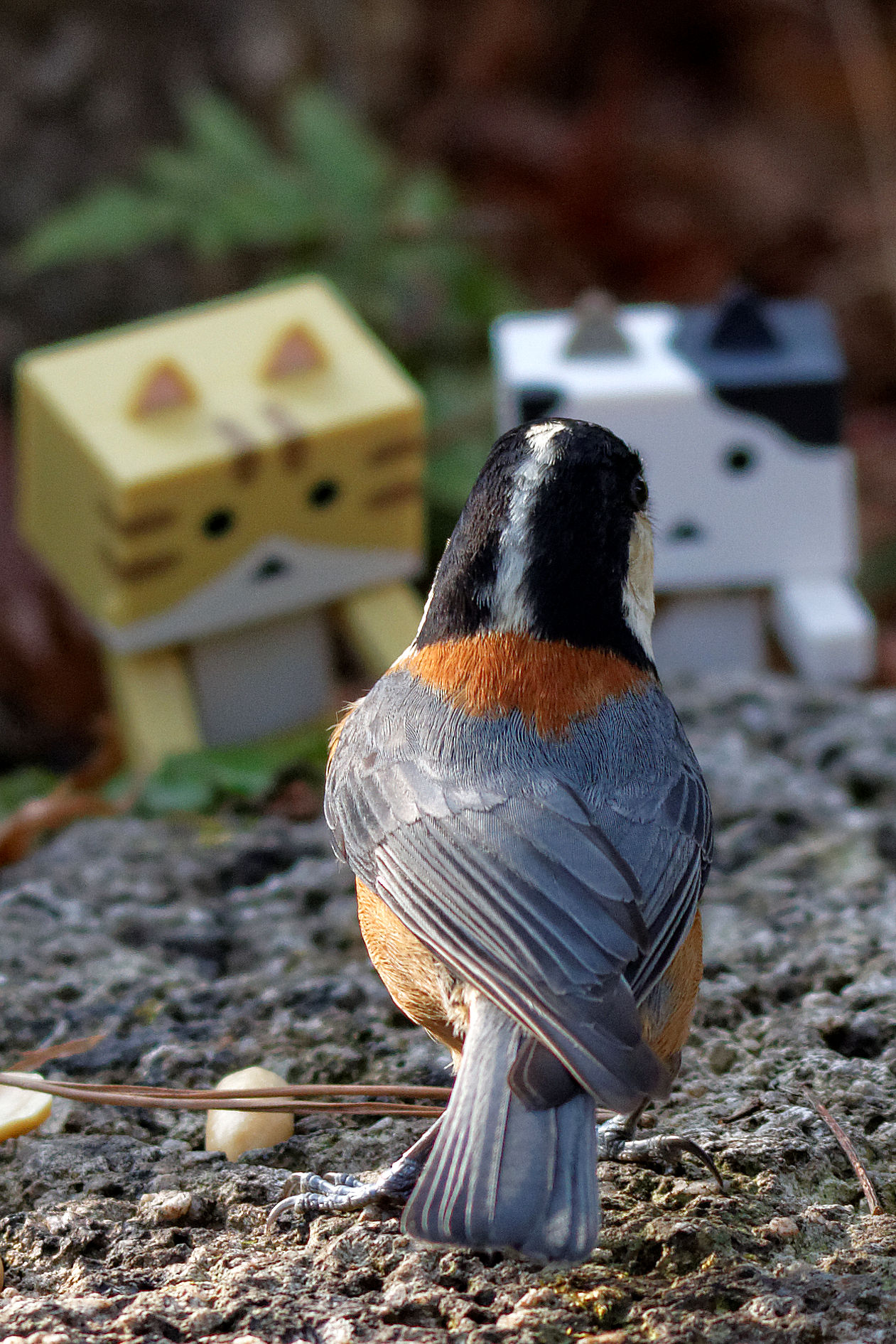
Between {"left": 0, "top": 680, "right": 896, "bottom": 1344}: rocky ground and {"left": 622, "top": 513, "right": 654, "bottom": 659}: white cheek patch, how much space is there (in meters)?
0.72

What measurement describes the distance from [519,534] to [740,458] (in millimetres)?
1897

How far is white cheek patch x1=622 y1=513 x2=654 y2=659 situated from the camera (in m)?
2.62

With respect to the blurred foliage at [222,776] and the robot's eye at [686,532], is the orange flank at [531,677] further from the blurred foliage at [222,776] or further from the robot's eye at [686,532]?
the robot's eye at [686,532]

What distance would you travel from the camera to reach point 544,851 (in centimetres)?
224

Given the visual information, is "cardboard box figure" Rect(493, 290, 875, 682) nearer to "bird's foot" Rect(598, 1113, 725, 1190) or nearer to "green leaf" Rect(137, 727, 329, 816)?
"green leaf" Rect(137, 727, 329, 816)

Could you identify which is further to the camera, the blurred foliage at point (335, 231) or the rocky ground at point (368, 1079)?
the blurred foliage at point (335, 231)

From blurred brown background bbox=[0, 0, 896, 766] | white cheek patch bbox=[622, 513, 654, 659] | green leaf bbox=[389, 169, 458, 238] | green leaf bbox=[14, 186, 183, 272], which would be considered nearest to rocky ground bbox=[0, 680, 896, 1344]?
white cheek patch bbox=[622, 513, 654, 659]

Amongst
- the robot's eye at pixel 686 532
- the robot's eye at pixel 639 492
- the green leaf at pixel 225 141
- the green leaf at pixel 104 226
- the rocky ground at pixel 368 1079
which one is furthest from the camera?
the green leaf at pixel 225 141

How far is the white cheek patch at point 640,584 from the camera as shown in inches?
103

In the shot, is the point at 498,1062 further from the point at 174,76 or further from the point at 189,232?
the point at 174,76

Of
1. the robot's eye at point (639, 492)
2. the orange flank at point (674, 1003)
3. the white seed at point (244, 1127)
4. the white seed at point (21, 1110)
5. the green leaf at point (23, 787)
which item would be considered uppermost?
the robot's eye at point (639, 492)

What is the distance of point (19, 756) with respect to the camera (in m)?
5.18

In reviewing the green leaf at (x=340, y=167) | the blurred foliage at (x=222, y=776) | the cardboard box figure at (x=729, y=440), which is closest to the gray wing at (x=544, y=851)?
the blurred foliage at (x=222, y=776)

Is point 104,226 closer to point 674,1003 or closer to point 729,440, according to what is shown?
point 729,440
